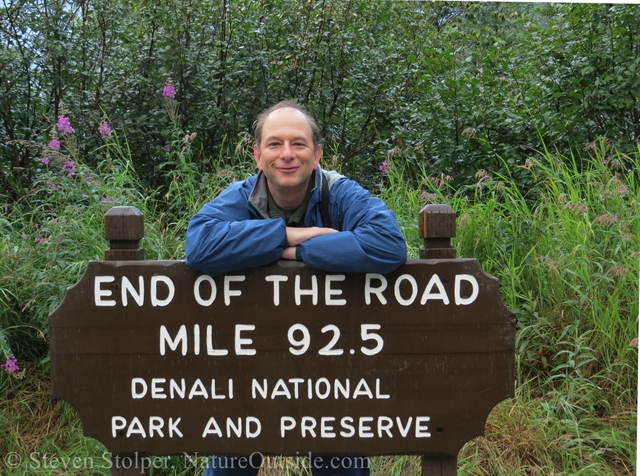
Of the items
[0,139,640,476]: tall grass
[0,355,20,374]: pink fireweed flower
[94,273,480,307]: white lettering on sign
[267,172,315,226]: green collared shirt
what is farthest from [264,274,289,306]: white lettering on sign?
[0,355,20,374]: pink fireweed flower

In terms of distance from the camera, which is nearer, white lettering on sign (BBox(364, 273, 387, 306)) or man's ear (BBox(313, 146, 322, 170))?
white lettering on sign (BBox(364, 273, 387, 306))

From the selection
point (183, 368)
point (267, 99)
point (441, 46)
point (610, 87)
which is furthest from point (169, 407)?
point (441, 46)

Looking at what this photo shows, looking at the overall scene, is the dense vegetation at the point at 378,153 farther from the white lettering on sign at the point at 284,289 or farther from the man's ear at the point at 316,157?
the man's ear at the point at 316,157

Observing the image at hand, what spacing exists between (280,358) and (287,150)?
2.01ft

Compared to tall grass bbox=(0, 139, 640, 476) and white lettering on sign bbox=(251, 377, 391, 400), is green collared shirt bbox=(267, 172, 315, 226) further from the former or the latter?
tall grass bbox=(0, 139, 640, 476)

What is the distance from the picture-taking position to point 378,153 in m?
5.13

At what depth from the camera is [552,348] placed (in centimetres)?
317

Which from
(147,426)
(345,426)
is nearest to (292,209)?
(345,426)

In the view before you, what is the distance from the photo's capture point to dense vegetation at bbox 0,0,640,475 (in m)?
3.06

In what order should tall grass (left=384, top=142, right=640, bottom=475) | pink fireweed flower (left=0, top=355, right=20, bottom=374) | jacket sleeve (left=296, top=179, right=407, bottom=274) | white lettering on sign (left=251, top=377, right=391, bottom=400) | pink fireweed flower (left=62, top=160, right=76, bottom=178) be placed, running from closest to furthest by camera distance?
jacket sleeve (left=296, top=179, right=407, bottom=274)
white lettering on sign (left=251, top=377, right=391, bottom=400)
tall grass (left=384, top=142, right=640, bottom=475)
pink fireweed flower (left=0, top=355, right=20, bottom=374)
pink fireweed flower (left=62, top=160, right=76, bottom=178)

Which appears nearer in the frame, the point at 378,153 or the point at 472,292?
the point at 472,292

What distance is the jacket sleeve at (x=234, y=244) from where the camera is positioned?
1.76 metres

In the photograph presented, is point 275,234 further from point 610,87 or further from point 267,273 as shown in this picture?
point 610,87

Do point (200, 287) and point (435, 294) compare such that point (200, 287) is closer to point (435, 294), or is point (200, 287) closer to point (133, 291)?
point (133, 291)
